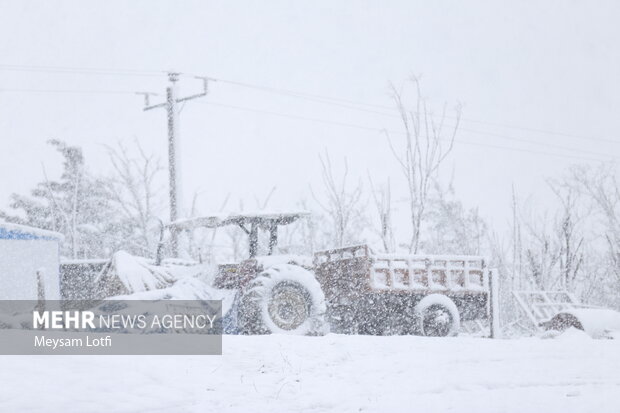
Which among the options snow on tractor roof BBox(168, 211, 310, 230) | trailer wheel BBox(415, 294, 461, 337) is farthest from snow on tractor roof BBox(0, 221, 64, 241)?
trailer wheel BBox(415, 294, 461, 337)

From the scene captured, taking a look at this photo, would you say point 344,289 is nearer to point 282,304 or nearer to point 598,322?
point 282,304

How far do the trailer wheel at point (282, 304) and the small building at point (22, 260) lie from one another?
6.61 meters

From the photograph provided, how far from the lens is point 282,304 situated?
1037cm

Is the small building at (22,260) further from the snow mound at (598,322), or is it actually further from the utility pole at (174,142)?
the snow mound at (598,322)

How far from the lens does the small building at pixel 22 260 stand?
15.7 m

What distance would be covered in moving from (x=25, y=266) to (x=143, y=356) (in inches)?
381

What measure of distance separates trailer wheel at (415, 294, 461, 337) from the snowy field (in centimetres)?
198

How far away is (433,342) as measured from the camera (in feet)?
33.6

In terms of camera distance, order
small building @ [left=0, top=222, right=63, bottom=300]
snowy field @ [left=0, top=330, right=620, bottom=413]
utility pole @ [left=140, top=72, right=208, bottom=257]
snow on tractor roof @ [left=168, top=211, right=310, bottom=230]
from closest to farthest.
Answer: snowy field @ [left=0, top=330, right=620, bottom=413]
snow on tractor roof @ [left=168, top=211, right=310, bottom=230]
small building @ [left=0, top=222, right=63, bottom=300]
utility pole @ [left=140, top=72, right=208, bottom=257]

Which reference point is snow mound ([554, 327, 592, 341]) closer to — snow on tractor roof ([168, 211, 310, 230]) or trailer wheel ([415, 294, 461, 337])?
trailer wheel ([415, 294, 461, 337])

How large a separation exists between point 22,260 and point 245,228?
7.65 m

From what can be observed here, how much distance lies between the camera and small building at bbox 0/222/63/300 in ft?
51.5

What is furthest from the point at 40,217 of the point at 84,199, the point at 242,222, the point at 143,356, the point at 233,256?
the point at 143,356

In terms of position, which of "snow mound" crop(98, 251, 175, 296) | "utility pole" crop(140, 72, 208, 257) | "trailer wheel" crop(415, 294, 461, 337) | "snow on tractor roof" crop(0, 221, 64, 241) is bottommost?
"trailer wheel" crop(415, 294, 461, 337)
